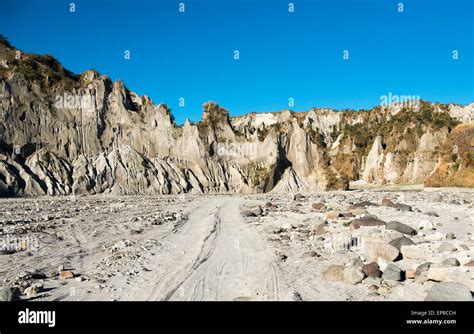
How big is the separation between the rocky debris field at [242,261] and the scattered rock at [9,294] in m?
0.03

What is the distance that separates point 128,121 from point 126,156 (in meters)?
8.60

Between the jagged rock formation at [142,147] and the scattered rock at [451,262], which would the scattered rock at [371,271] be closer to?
the scattered rock at [451,262]

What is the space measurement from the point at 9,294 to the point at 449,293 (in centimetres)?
923

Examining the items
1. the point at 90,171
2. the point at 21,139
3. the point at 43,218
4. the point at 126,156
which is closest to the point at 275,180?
the point at 126,156

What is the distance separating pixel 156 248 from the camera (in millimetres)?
15391

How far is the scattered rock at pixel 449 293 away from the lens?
779 centimetres

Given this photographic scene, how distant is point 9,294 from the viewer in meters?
8.80

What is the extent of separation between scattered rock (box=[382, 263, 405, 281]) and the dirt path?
2636 mm

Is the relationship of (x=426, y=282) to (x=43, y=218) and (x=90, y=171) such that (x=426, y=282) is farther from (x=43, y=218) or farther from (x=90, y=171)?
(x=90, y=171)

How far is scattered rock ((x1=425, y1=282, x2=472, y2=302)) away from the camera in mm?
7793
